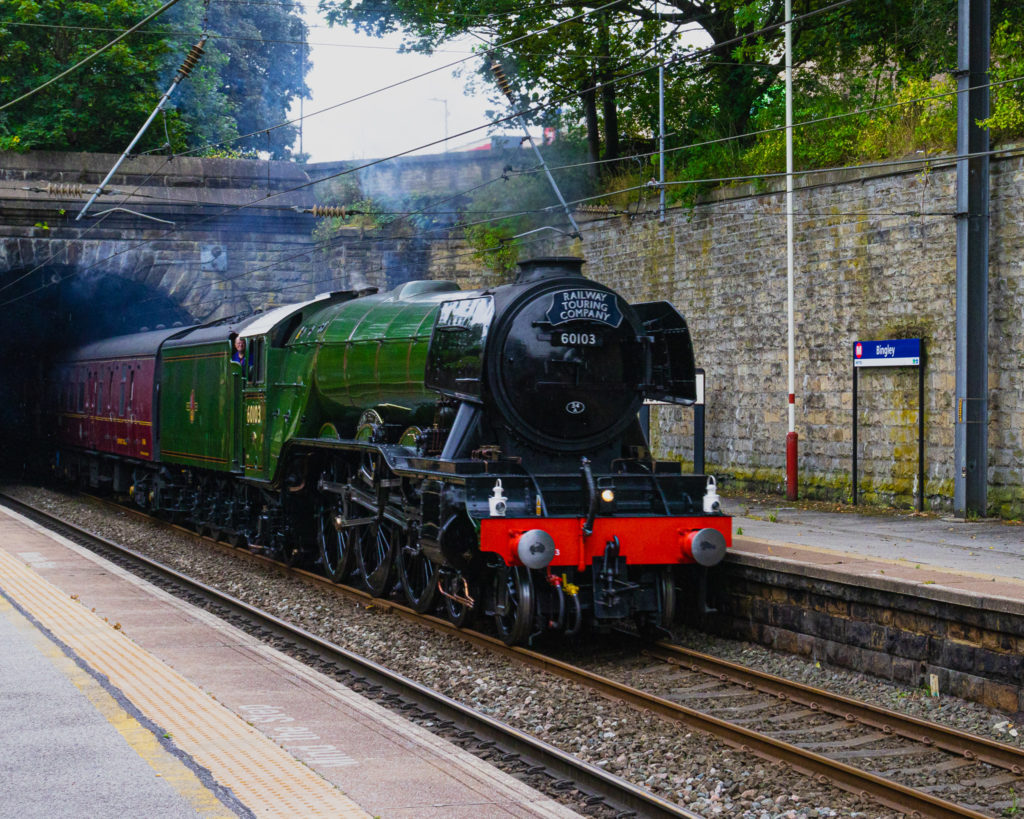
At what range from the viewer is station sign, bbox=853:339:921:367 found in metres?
14.2

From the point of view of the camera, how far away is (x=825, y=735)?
7.06 metres

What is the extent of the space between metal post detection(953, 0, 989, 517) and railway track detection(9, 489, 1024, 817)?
18.5 feet

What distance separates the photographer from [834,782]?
606 cm

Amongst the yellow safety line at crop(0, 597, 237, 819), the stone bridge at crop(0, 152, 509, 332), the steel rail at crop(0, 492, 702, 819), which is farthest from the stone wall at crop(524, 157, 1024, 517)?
the yellow safety line at crop(0, 597, 237, 819)

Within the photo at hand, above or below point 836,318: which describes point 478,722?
below

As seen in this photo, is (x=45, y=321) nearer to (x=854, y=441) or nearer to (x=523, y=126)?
(x=523, y=126)

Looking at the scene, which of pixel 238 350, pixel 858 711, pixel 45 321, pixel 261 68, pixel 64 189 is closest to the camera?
pixel 858 711

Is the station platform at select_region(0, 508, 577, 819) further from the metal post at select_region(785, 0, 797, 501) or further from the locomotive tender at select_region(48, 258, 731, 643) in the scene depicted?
the metal post at select_region(785, 0, 797, 501)

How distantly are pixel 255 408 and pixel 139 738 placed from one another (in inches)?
335

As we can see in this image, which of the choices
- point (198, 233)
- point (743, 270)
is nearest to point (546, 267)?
point (743, 270)

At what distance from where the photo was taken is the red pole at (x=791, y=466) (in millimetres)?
15609

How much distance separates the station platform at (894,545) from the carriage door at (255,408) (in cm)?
544

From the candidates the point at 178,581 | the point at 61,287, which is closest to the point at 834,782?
the point at 178,581

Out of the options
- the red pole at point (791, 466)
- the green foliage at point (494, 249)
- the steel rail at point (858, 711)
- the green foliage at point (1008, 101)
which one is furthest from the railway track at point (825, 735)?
the green foliage at point (494, 249)
